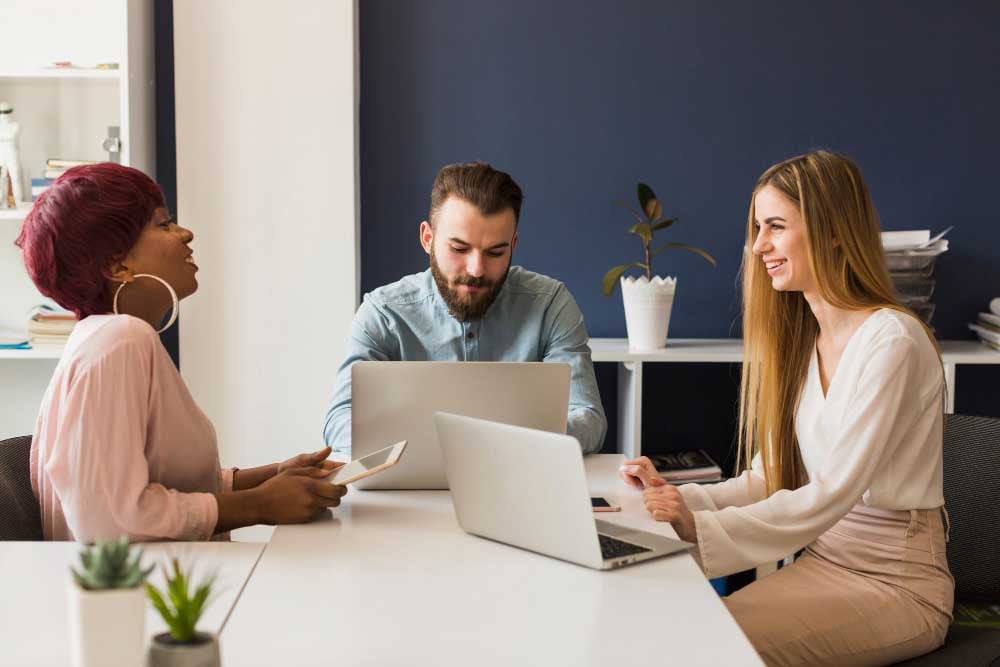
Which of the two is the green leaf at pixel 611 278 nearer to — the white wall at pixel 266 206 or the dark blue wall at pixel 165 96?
the white wall at pixel 266 206

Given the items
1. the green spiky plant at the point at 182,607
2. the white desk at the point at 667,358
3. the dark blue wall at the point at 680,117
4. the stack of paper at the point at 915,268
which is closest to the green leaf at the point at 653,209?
the dark blue wall at the point at 680,117

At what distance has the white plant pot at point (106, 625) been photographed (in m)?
0.99

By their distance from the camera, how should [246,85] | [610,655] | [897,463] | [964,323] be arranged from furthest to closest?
[964,323] → [246,85] → [897,463] → [610,655]

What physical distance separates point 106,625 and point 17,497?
882 mm

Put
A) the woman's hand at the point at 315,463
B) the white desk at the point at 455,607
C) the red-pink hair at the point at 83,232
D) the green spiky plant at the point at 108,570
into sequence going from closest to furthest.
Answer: the green spiky plant at the point at 108,570, the white desk at the point at 455,607, the red-pink hair at the point at 83,232, the woman's hand at the point at 315,463

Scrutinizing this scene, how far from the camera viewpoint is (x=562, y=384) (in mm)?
1973

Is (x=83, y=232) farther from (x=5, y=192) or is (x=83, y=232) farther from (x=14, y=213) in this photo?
(x=5, y=192)

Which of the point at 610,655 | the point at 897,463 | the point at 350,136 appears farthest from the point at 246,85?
the point at 610,655

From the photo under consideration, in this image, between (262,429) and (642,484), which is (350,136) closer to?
(262,429)

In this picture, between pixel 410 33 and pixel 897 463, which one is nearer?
pixel 897 463

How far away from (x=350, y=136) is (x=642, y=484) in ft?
5.81

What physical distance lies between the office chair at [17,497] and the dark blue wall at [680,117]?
1912mm

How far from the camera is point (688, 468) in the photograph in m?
3.38

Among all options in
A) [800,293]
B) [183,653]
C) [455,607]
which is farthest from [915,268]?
[183,653]
